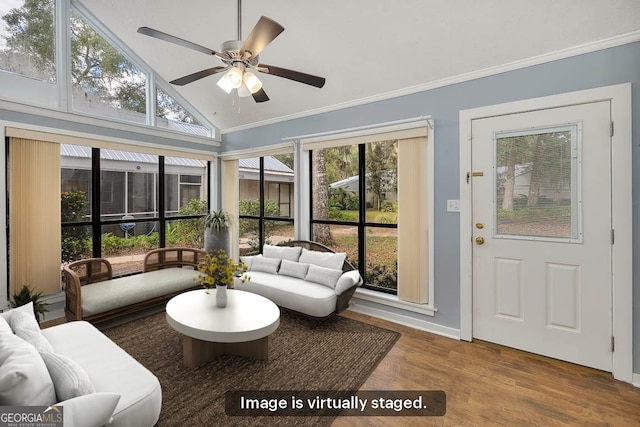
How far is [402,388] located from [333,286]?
4.15ft

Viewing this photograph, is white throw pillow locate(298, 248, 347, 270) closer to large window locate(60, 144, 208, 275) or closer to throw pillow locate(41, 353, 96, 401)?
large window locate(60, 144, 208, 275)

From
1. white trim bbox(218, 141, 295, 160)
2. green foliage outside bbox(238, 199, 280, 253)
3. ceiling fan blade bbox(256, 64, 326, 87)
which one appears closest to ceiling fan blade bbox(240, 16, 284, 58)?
ceiling fan blade bbox(256, 64, 326, 87)

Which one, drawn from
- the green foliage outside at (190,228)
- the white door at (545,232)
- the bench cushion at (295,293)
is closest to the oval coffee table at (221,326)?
the bench cushion at (295,293)

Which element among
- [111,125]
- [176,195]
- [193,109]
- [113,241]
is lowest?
[113,241]

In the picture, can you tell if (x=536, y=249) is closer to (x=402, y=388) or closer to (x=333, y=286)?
(x=402, y=388)

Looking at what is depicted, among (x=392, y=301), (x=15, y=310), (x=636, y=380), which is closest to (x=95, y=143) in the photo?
(x=15, y=310)

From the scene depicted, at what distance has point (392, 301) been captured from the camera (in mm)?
3357

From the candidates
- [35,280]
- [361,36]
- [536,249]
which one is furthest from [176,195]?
[536,249]

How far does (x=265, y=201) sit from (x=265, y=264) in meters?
1.38

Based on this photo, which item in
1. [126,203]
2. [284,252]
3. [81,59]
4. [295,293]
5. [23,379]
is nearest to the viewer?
[23,379]

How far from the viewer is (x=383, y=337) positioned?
293 centimetres

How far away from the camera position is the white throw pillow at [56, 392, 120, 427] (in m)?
1.15

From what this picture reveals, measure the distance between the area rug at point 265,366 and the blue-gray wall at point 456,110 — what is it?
964mm

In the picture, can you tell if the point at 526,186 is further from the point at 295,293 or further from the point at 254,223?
the point at 254,223
